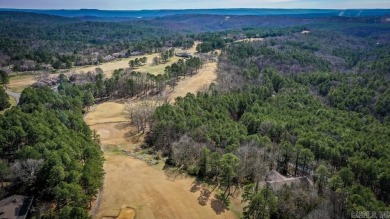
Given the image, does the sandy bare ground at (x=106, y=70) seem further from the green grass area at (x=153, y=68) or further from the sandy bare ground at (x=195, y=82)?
the sandy bare ground at (x=195, y=82)

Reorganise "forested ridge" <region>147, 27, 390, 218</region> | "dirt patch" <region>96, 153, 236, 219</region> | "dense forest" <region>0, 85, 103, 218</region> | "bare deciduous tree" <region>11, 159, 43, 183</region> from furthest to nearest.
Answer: "dirt patch" <region>96, 153, 236, 219</region> → "bare deciduous tree" <region>11, 159, 43, 183</region> → "forested ridge" <region>147, 27, 390, 218</region> → "dense forest" <region>0, 85, 103, 218</region>

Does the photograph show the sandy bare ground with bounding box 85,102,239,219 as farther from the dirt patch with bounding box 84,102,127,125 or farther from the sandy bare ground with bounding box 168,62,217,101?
the sandy bare ground with bounding box 168,62,217,101

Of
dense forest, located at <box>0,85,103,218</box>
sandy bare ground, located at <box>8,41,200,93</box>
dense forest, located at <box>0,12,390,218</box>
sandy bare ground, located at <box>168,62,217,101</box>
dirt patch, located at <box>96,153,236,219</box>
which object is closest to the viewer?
dense forest, located at <box>0,85,103,218</box>

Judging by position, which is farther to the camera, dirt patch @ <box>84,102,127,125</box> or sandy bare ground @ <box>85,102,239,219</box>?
dirt patch @ <box>84,102,127,125</box>

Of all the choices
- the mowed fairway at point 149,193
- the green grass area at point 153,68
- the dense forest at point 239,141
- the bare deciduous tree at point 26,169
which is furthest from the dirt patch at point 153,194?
the green grass area at point 153,68

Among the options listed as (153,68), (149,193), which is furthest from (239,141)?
(153,68)

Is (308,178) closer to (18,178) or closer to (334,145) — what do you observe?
(334,145)

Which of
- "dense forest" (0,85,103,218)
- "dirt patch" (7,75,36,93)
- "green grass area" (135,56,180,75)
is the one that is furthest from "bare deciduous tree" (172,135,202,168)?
"green grass area" (135,56,180,75)
